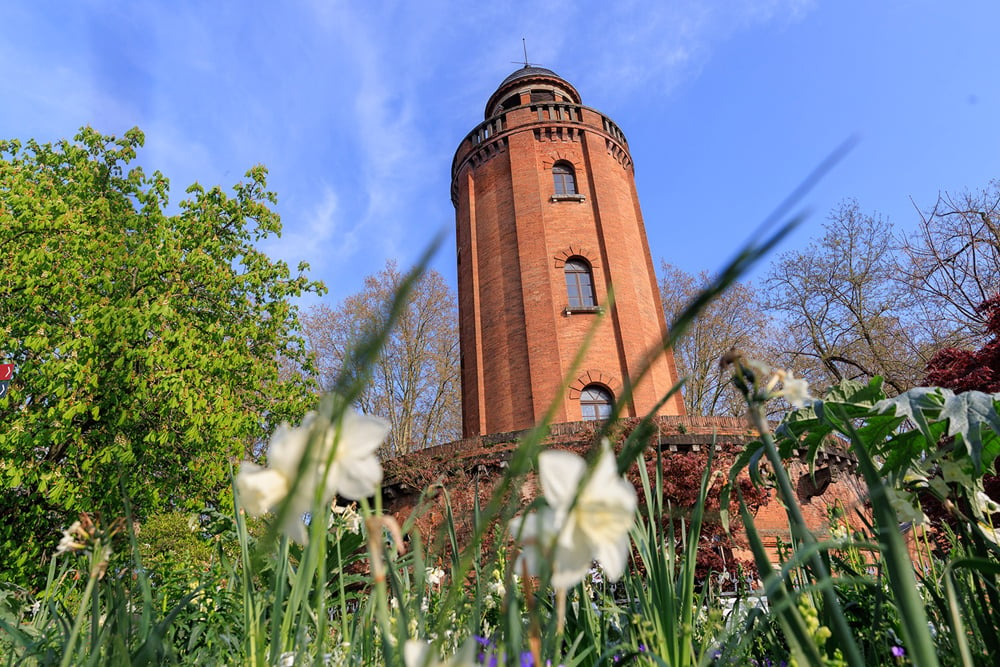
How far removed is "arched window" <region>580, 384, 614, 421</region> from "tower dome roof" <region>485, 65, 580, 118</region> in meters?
11.3

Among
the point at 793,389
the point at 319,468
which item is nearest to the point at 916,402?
the point at 793,389

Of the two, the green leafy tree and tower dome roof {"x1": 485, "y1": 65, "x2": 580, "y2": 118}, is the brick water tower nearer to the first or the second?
tower dome roof {"x1": 485, "y1": 65, "x2": 580, "y2": 118}

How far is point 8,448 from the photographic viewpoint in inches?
302

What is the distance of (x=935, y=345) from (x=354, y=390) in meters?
17.5

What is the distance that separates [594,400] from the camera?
14.0 meters

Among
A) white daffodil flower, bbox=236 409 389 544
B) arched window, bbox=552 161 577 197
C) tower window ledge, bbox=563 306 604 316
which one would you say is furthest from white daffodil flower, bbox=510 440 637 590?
arched window, bbox=552 161 577 197

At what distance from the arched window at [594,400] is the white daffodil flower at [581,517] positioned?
13.3 m

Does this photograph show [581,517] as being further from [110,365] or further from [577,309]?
[577,309]

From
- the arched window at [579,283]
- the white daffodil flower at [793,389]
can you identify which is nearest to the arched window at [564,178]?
the arched window at [579,283]

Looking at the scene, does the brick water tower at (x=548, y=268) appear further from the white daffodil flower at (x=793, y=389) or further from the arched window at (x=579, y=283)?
the white daffodil flower at (x=793, y=389)

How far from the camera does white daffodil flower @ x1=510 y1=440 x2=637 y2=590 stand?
0.46m

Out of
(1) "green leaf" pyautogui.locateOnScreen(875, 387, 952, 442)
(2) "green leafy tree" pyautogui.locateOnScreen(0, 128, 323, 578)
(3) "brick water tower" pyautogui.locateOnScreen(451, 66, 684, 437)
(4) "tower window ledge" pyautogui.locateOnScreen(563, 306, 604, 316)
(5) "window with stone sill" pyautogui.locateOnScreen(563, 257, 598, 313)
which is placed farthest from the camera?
(5) "window with stone sill" pyautogui.locateOnScreen(563, 257, 598, 313)

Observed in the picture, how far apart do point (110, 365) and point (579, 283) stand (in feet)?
34.0

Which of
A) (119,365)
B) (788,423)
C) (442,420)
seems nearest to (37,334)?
A: (119,365)
